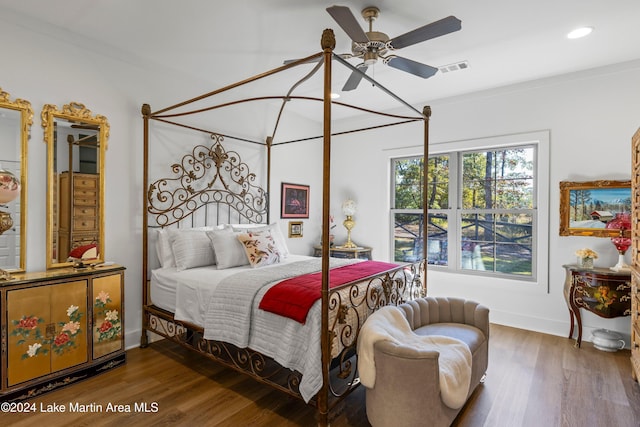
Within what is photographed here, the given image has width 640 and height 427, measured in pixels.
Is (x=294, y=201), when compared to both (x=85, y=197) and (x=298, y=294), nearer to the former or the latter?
(x=85, y=197)

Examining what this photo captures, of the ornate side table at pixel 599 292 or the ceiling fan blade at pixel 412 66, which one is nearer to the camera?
the ceiling fan blade at pixel 412 66

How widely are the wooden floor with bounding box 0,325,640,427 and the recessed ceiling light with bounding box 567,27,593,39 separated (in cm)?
273

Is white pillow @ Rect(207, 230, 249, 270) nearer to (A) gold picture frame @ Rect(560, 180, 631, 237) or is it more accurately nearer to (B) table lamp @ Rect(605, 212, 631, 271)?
(A) gold picture frame @ Rect(560, 180, 631, 237)

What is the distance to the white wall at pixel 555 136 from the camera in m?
3.43

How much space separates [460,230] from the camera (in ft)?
14.9

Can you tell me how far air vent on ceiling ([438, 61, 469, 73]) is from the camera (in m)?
3.39

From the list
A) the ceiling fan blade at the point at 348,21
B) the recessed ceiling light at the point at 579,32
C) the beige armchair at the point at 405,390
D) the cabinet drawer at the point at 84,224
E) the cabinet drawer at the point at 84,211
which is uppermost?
the recessed ceiling light at the point at 579,32

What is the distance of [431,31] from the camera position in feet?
7.25

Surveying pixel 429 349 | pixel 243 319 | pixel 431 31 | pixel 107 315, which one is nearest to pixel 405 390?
pixel 429 349

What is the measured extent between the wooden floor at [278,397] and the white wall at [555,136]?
81cm

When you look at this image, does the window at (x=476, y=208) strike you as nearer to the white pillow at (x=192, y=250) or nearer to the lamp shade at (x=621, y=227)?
the lamp shade at (x=621, y=227)

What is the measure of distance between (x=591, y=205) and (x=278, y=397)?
3508 mm

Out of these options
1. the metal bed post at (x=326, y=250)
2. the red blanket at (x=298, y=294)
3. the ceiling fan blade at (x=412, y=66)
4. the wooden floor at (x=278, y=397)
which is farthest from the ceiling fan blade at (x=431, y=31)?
the wooden floor at (x=278, y=397)

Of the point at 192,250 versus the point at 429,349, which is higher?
the point at 192,250
